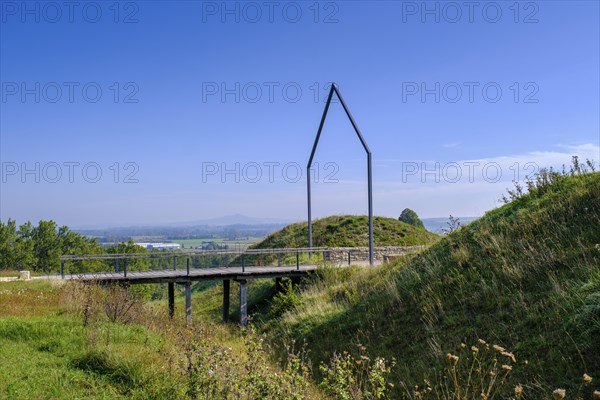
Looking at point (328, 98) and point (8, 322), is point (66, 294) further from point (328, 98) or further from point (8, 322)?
point (328, 98)

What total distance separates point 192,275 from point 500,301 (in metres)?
15.1

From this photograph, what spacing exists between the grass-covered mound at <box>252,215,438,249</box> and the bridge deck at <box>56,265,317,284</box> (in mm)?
11614

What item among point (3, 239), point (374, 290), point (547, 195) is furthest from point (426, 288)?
point (3, 239)

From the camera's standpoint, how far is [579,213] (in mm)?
12836

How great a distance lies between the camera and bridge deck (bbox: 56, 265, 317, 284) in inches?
851

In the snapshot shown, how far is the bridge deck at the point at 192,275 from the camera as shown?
21625 millimetres

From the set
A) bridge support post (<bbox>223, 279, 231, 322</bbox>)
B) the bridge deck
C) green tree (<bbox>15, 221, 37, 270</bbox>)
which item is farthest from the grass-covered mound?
green tree (<bbox>15, 221, 37, 270</bbox>)

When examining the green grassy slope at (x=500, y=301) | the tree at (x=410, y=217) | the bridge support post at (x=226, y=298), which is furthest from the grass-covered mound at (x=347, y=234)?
the green grassy slope at (x=500, y=301)

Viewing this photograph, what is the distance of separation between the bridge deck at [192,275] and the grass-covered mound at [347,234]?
11614 millimetres

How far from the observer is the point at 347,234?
38.7m

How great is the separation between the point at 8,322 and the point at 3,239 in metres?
51.6

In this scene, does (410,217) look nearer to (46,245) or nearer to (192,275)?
(192,275)

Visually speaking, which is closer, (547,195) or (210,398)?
(210,398)

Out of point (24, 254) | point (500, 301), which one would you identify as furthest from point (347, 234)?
point (24, 254)
